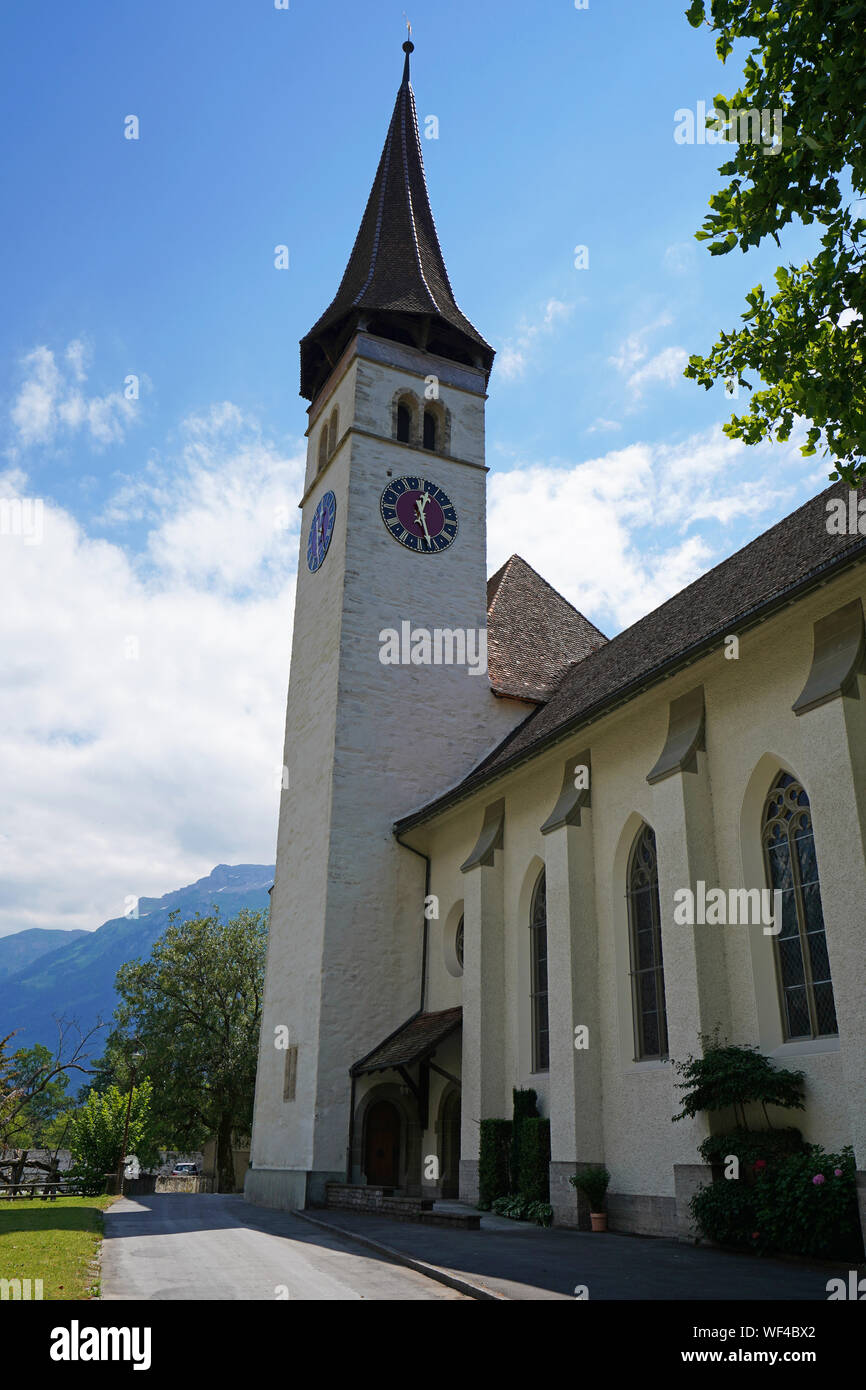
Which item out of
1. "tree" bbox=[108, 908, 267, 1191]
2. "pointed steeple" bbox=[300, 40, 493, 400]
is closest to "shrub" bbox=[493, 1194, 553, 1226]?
"pointed steeple" bbox=[300, 40, 493, 400]

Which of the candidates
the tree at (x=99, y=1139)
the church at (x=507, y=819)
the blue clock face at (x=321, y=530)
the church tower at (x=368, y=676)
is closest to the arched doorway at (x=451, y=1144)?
the church at (x=507, y=819)

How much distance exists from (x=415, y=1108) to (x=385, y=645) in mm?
10177

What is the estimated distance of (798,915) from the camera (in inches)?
502

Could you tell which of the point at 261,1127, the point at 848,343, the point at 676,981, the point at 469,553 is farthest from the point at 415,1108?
the point at 848,343

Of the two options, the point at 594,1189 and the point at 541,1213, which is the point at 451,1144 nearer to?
the point at 541,1213

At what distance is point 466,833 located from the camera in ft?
71.6

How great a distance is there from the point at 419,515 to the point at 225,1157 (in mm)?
29439

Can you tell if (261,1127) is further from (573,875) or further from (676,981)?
(676,981)

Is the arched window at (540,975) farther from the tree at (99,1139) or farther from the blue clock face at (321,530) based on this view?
Answer: the tree at (99,1139)

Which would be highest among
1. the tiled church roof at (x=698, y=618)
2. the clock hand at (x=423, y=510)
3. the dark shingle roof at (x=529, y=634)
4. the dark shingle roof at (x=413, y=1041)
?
the clock hand at (x=423, y=510)

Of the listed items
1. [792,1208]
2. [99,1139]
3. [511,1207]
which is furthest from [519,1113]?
[99,1139]

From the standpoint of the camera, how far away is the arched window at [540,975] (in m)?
17.7

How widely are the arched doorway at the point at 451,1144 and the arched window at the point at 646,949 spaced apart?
630 cm

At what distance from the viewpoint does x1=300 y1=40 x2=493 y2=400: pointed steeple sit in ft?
92.8
